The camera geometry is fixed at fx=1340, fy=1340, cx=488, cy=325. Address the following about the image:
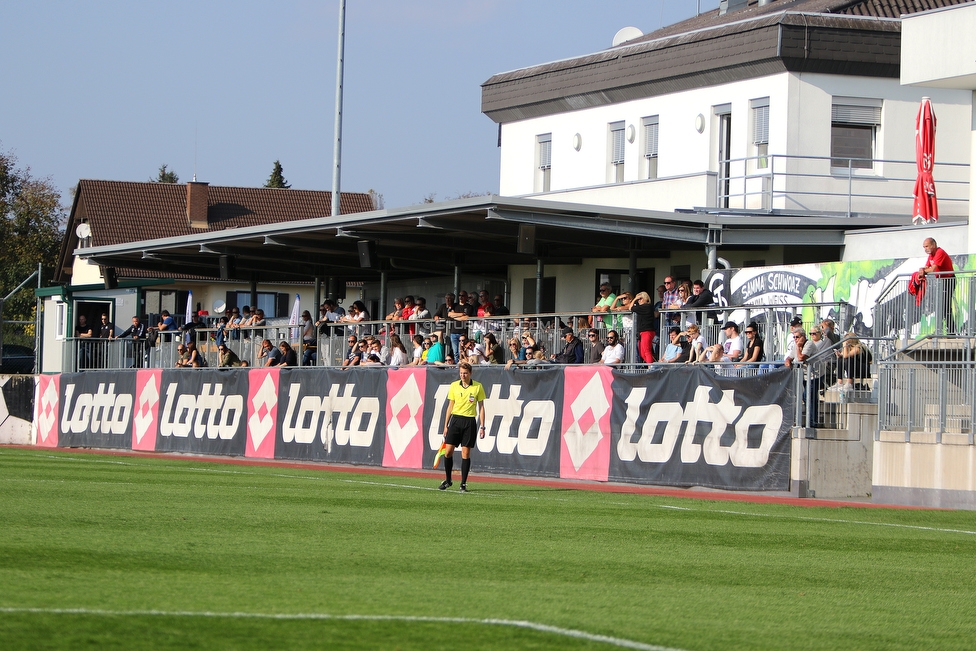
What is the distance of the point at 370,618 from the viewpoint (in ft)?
25.2

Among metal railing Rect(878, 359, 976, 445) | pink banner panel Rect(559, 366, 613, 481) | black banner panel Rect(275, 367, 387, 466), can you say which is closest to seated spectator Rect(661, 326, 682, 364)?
pink banner panel Rect(559, 366, 613, 481)

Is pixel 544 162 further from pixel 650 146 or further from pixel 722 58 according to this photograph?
pixel 722 58

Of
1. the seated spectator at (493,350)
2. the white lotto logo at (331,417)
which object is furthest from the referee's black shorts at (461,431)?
the white lotto logo at (331,417)

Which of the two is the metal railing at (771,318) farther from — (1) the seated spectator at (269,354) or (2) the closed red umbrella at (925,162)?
(1) the seated spectator at (269,354)

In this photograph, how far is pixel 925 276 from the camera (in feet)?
67.5

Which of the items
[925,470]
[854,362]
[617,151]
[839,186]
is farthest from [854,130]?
[925,470]

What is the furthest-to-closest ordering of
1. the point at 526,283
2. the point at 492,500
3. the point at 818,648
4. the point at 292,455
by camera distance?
the point at 526,283 → the point at 292,455 → the point at 492,500 → the point at 818,648

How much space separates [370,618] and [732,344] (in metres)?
14.6

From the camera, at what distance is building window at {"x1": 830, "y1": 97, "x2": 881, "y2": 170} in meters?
32.2

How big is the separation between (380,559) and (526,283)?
2564 cm

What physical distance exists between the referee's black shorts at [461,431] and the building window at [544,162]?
20.3 m

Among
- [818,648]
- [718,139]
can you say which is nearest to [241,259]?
[718,139]

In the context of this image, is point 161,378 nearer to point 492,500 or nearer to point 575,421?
point 575,421

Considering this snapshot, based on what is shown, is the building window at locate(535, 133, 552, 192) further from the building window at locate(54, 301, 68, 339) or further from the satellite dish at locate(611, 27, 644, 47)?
the building window at locate(54, 301, 68, 339)
